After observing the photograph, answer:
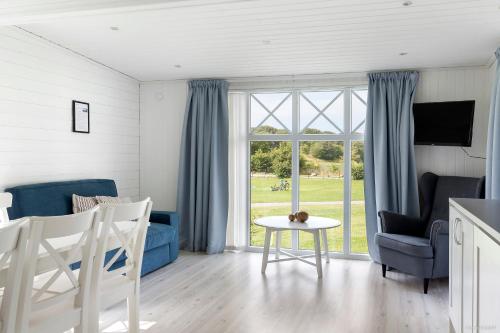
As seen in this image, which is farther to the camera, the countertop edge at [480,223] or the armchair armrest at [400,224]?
the armchair armrest at [400,224]

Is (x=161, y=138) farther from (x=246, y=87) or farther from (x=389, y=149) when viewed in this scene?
(x=389, y=149)

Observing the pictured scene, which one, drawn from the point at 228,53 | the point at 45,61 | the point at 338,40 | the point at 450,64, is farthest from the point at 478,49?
the point at 45,61

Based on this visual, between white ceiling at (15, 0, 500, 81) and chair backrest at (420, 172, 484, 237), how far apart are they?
1.33 m

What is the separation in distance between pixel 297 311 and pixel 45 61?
11.0ft

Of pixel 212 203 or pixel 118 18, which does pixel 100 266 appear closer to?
pixel 118 18

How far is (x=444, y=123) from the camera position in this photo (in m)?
4.54

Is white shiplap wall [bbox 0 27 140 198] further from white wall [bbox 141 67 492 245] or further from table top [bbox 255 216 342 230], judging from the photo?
table top [bbox 255 216 342 230]

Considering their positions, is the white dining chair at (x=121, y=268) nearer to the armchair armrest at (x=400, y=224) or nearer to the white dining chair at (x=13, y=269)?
the white dining chair at (x=13, y=269)

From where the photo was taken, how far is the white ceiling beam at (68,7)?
105 inches

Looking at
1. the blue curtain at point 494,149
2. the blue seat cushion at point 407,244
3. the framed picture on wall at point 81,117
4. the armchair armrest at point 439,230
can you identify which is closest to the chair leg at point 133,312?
the framed picture on wall at point 81,117

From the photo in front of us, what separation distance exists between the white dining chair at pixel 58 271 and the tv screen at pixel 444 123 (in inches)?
155

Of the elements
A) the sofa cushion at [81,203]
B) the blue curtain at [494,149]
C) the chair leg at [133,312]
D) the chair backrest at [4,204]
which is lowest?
the chair leg at [133,312]

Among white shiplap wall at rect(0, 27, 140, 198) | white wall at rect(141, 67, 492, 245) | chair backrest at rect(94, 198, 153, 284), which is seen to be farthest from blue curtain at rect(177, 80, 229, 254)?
chair backrest at rect(94, 198, 153, 284)

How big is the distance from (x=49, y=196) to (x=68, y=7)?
6.05 feet
